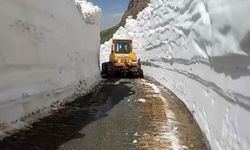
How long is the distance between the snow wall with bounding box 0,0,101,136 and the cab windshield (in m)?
11.6

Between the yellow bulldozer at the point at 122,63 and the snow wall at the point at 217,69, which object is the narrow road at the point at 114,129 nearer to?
the snow wall at the point at 217,69

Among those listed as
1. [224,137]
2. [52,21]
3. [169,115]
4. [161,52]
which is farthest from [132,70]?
[224,137]

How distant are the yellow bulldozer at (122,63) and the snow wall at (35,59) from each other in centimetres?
946

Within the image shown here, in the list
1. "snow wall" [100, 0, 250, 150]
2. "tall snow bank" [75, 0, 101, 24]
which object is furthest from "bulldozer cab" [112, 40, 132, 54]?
"snow wall" [100, 0, 250, 150]

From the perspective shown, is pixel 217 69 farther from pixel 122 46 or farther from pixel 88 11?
pixel 122 46

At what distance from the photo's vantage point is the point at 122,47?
28.1 meters

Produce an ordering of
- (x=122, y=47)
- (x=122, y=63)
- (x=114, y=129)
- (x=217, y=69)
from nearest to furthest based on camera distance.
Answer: (x=217, y=69) → (x=114, y=129) → (x=122, y=63) → (x=122, y=47)

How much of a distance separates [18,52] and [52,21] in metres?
3.26

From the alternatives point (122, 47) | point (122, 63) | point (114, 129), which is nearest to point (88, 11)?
point (122, 63)

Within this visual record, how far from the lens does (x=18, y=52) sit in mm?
9227

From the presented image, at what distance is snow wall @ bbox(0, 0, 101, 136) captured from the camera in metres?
8.43

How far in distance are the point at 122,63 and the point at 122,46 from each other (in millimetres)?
1858

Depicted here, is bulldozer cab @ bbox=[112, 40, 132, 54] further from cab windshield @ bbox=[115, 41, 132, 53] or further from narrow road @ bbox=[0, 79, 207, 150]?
narrow road @ bbox=[0, 79, 207, 150]

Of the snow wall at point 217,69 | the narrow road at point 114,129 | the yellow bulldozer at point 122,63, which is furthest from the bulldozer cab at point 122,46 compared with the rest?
the narrow road at point 114,129
